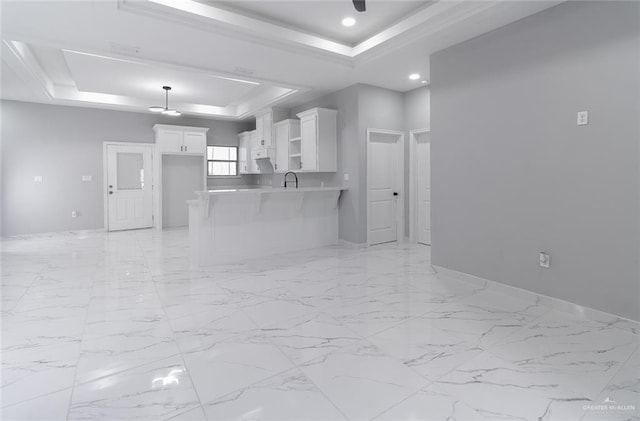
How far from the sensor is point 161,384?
198 cm

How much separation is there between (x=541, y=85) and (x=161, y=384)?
12.2ft

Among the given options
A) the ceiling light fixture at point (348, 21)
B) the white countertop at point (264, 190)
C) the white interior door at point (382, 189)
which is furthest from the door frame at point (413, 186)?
the ceiling light fixture at point (348, 21)

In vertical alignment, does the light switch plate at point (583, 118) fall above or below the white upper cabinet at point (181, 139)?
below

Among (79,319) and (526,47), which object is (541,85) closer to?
(526,47)

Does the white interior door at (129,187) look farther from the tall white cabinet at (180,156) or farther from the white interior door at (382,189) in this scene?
the white interior door at (382,189)

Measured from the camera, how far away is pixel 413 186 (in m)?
6.20

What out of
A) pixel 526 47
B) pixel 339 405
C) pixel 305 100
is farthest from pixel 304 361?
pixel 305 100

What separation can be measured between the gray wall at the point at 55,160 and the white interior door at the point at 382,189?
16.9ft

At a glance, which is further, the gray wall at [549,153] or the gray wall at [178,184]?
the gray wall at [178,184]

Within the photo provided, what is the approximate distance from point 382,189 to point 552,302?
333 centimetres

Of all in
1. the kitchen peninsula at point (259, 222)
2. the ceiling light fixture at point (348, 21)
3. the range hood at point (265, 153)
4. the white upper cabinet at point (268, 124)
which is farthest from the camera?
the range hood at point (265, 153)

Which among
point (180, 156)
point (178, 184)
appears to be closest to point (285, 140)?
point (180, 156)

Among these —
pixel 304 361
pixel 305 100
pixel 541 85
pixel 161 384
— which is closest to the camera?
pixel 161 384

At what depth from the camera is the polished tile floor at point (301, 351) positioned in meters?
1.80
